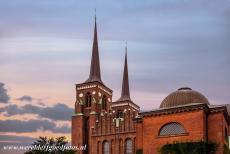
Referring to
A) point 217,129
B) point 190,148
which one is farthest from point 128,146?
point 190,148

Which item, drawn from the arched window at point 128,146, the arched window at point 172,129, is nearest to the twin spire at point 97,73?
the arched window at point 128,146

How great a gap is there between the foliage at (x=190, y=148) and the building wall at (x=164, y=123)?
3.87 ft

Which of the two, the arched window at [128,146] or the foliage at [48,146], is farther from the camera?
the arched window at [128,146]

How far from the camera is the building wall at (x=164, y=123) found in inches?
1885

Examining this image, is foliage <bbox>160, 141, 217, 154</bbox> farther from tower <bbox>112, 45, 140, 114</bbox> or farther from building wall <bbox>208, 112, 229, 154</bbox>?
tower <bbox>112, 45, 140, 114</bbox>

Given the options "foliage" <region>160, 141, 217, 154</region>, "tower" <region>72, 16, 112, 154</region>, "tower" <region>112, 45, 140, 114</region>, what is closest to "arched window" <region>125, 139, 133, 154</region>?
"tower" <region>72, 16, 112, 154</region>

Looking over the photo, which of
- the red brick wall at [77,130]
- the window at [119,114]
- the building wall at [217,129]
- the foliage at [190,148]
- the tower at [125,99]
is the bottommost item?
the foliage at [190,148]

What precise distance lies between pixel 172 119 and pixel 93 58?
32944 mm

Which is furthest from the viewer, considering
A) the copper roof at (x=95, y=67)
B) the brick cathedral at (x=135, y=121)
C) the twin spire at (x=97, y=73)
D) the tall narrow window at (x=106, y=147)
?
the twin spire at (x=97, y=73)

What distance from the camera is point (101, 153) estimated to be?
68.4m

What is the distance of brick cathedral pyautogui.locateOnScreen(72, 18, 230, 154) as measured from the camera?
48281mm

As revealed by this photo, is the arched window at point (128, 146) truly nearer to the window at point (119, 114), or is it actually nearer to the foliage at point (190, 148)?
the window at point (119, 114)

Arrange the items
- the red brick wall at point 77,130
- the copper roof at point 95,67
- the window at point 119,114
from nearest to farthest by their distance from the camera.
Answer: the red brick wall at point 77,130 < the copper roof at point 95,67 < the window at point 119,114

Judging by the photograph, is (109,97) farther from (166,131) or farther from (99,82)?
(166,131)
